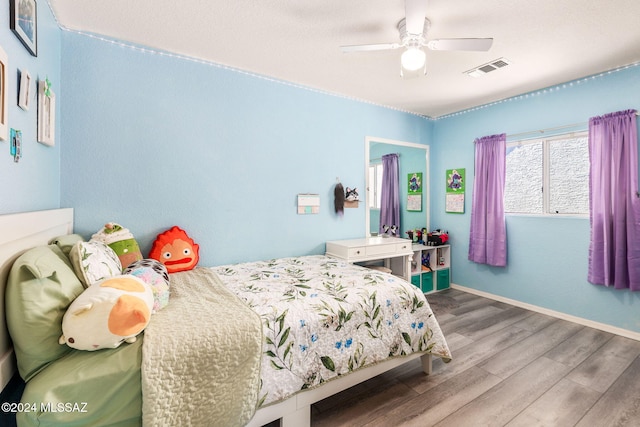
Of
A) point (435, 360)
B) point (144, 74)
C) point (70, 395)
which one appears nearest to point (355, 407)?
point (435, 360)

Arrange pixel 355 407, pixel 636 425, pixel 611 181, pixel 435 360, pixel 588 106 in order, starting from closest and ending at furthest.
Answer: pixel 636 425 → pixel 355 407 → pixel 435 360 → pixel 611 181 → pixel 588 106

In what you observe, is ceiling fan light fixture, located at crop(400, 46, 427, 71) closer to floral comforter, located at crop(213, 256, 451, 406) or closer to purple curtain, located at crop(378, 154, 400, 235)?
floral comforter, located at crop(213, 256, 451, 406)

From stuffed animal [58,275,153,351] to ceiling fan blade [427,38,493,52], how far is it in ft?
7.19

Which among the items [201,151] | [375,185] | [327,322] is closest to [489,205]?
[375,185]

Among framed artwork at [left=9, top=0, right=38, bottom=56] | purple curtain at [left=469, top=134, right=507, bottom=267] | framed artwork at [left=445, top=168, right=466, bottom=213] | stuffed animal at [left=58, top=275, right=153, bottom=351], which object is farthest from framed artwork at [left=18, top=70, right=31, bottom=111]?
framed artwork at [left=445, top=168, right=466, bottom=213]

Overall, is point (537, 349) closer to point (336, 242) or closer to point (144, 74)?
point (336, 242)

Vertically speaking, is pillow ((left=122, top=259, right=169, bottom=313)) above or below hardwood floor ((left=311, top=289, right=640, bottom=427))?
above

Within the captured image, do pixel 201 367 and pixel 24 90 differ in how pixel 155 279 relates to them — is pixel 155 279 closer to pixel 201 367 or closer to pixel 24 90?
pixel 201 367

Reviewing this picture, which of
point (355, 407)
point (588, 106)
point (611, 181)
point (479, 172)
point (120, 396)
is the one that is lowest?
point (355, 407)

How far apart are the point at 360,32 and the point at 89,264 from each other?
2.22 meters

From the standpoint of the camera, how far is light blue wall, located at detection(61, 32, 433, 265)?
84.9 inches

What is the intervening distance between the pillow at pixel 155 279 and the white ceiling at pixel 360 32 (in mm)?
1642

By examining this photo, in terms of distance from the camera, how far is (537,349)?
2367 millimetres

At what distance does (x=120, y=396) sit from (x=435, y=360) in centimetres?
205
